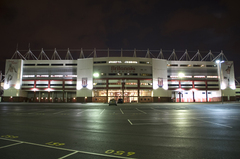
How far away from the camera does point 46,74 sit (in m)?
82.8

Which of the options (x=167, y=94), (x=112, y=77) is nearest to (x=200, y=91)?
(x=167, y=94)

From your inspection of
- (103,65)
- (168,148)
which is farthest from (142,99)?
(168,148)

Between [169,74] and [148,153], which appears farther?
[169,74]

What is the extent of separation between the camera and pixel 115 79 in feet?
258

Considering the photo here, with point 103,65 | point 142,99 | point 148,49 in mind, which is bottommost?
point 142,99

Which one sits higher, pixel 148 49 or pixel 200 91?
pixel 148 49

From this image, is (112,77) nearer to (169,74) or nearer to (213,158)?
(169,74)

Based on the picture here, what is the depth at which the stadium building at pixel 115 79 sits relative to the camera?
78625mm

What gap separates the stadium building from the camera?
78.6 meters

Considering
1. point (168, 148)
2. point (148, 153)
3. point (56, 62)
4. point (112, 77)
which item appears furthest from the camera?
point (56, 62)

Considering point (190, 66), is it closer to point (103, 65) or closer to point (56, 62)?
point (103, 65)

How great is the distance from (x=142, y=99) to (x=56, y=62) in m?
46.0

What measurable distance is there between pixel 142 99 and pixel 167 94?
12311 mm

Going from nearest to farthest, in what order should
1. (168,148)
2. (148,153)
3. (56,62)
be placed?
(148,153), (168,148), (56,62)
